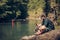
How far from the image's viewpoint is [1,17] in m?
58.6

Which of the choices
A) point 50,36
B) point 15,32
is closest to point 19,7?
point 15,32

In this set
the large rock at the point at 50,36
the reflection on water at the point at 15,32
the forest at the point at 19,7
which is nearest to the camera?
the large rock at the point at 50,36

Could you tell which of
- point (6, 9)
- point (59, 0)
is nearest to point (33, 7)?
point (6, 9)

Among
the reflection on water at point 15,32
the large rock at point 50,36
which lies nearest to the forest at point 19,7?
the reflection on water at point 15,32

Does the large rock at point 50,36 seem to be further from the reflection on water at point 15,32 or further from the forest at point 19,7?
the forest at point 19,7

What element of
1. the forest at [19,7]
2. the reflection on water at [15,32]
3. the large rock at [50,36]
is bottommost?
the forest at [19,7]

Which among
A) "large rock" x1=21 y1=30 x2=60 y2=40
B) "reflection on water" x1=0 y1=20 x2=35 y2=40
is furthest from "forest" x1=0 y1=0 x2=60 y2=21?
"large rock" x1=21 y1=30 x2=60 y2=40

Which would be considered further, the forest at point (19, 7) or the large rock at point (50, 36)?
the forest at point (19, 7)

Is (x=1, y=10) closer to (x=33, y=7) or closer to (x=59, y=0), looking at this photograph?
(x=33, y=7)

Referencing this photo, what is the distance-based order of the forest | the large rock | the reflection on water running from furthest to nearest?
1. the forest
2. the reflection on water
3. the large rock

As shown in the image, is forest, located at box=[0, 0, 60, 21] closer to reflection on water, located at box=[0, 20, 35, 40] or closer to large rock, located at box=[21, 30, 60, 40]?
reflection on water, located at box=[0, 20, 35, 40]

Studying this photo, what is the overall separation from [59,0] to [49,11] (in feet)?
147

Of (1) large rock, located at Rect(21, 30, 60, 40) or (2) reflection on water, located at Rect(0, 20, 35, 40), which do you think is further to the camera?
(2) reflection on water, located at Rect(0, 20, 35, 40)

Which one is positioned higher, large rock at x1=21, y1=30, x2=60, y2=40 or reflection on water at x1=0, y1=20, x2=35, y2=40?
large rock at x1=21, y1=30, x2=60, y2=40
